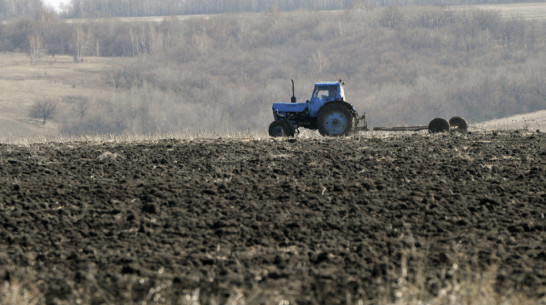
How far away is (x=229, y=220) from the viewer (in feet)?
30.3

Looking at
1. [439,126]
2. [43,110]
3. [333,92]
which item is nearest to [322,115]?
[333,92]

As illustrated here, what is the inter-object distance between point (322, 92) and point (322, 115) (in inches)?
38.3

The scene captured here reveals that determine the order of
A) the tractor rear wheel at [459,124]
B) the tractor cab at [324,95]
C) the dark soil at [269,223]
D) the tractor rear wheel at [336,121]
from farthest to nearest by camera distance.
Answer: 1. the tractor rear wheel at [459,124]
2. the tractor cab at [324,95]
3. the tractor rear wheel at [336,121]
4. the dark soil at [269,223]

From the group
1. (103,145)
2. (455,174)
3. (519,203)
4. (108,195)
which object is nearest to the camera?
(519,203)

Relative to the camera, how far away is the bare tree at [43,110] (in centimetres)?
6562

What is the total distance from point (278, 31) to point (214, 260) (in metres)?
88.3

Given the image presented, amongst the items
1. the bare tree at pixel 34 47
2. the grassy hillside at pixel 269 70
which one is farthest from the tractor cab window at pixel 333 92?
the bare tree at pixel 34 47

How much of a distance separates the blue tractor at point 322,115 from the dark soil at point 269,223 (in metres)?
4.71

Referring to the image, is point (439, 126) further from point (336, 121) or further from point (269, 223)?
point (269, 223)

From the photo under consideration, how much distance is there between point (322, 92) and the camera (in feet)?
68.1

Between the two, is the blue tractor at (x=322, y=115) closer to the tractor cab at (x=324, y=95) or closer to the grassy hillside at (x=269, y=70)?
the tractor cab at (x=324, y=95)

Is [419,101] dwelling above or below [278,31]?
below

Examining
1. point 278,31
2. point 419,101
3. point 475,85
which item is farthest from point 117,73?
point 475,85

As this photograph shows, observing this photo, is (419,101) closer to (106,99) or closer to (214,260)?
(106,99)
